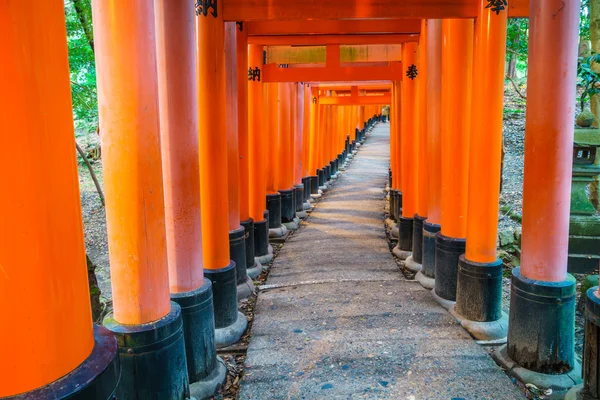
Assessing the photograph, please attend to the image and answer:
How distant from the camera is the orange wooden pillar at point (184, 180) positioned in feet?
10.9

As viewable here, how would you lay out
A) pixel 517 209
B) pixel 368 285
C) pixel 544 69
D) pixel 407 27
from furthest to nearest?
pixel 517 209
pixel 407 27
pixel 368 285
pixel 544 69

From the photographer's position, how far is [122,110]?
107 inches

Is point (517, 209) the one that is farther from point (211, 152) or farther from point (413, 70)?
point (211, 152)

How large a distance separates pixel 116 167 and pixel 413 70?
5704mm

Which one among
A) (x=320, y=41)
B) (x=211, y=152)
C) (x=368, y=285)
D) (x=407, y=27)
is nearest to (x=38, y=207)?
(x=211, y=152)

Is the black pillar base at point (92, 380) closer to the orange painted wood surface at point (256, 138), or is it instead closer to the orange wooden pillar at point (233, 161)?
the orange wooden pillar at point (233, 161)

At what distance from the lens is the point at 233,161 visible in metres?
5.66

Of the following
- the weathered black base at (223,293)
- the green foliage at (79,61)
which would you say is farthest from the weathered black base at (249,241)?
the green foliage at (79,61)

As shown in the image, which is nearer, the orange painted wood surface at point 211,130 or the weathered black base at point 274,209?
the orange painted wood surface at point 211,130

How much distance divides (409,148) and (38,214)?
650 cm

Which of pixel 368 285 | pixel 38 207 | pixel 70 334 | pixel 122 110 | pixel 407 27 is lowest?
pixel 368 285

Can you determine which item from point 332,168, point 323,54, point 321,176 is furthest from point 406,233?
point 332,168

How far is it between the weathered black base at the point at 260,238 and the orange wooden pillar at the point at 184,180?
13.0ft

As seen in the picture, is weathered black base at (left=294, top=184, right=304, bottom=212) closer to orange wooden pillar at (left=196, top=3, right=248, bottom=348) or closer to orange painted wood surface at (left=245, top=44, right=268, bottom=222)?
orange painted wood surface at (left=245, top=44, right=268, bottom=222)
